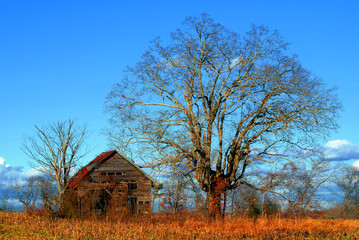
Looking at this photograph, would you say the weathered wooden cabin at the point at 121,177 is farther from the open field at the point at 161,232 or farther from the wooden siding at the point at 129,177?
the open field at the point at 161,232

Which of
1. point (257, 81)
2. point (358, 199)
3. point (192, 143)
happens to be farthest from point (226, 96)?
point (358, 199)

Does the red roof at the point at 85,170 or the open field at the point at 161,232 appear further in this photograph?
the red roof at the point at 85,170

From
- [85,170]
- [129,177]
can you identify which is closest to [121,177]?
[129,177]

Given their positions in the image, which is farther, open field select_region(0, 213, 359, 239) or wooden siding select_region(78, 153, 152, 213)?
wooden siding select_region(78, 153, 152, 213)

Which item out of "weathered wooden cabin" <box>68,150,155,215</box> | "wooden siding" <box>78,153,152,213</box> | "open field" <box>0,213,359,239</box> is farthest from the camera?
"wooden siding" <box>78,153,152,213</box>

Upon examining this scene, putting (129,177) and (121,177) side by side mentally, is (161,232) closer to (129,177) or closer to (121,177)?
(121,177)

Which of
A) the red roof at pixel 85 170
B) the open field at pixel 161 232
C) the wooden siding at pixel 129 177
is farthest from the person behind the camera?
the wooden siding at pixel 129 177

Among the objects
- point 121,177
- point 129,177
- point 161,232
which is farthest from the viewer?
point 129,177

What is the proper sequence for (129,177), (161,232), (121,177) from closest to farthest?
(161,232) < (121,177) < (129,177)

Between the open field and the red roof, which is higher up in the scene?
the red roof

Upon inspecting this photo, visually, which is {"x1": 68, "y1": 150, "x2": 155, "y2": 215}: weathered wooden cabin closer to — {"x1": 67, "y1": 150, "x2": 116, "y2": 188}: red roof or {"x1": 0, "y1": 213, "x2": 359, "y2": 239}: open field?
{"x1": 67, "y1": 150, "x2": 116, "y2": 188}: red roof

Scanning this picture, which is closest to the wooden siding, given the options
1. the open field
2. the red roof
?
the red roof

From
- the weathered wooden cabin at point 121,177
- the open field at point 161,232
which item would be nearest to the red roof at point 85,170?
the weathered wooden cabin at point 121,177

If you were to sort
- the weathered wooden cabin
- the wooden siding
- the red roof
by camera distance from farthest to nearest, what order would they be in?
the wooden siding < the red roof < the weathered wooden cabin
